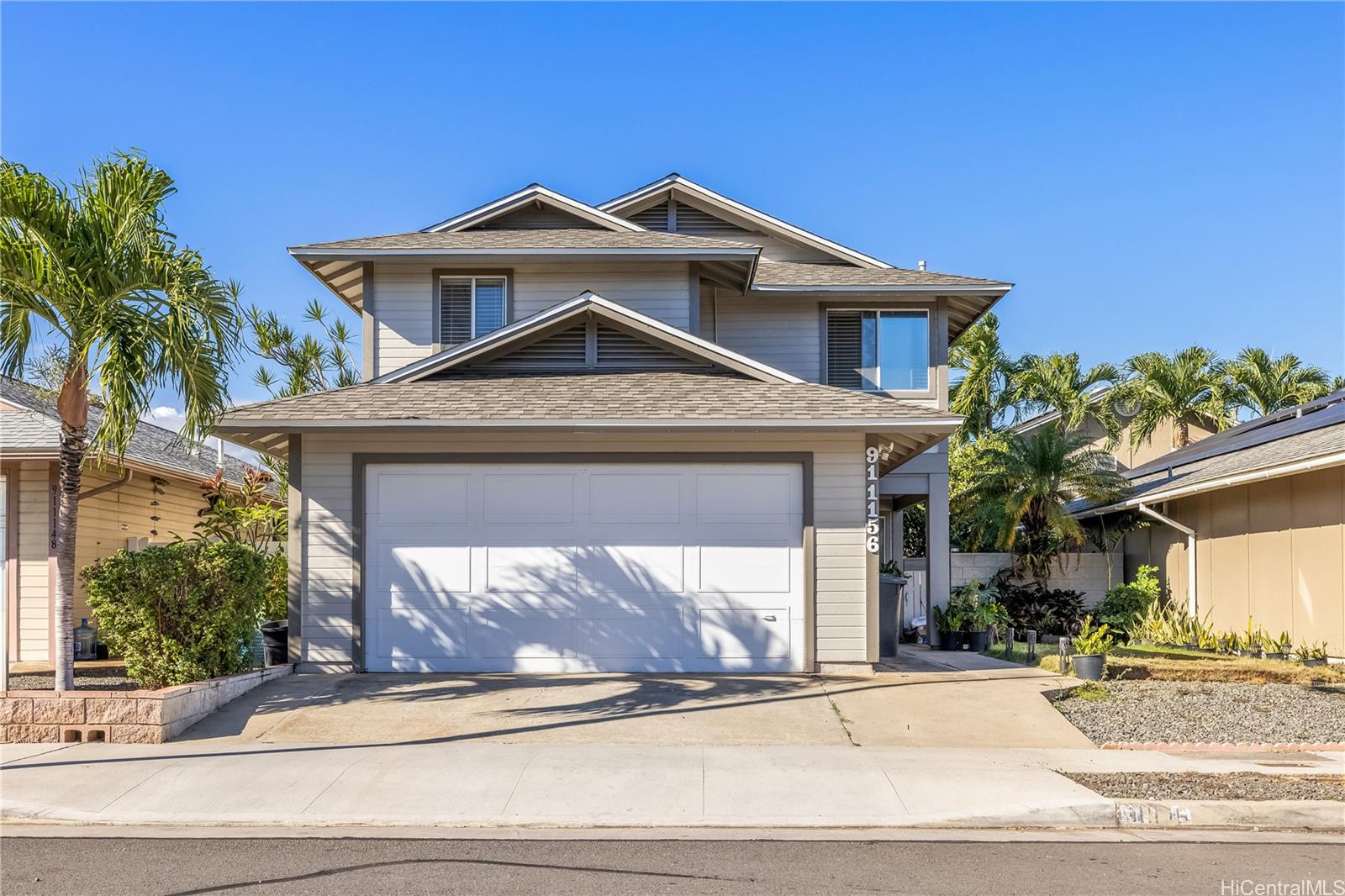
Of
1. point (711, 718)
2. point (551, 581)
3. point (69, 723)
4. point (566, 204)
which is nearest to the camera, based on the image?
point (69, 723)

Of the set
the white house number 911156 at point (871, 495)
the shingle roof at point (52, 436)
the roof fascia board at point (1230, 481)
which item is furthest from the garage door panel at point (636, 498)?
the roof fascia board at point (1230, 481)

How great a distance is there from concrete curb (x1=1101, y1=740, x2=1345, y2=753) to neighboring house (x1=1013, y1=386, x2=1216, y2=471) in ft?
66.7

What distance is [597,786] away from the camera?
8.56 m

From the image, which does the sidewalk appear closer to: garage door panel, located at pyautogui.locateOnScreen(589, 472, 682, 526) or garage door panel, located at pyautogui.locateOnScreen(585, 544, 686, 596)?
garage door panel, located at pyautogui.locateOnScreen(585, 544, 686, 596)

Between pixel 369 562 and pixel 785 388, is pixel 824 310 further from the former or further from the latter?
pixel 369 562

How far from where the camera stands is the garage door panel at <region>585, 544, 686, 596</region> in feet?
44.4

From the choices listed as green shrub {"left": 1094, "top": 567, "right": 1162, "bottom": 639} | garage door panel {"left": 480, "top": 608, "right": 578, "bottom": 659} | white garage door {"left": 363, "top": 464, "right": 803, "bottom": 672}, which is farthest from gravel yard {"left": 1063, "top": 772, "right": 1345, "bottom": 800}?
green shrub {"left": 1094, "top": 567, "right": 1162, "bottom": 639}

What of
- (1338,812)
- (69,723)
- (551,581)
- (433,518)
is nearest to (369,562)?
(433,518)

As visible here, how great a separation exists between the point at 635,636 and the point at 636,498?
176cm

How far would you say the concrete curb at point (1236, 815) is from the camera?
7.70 metres

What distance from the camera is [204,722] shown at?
1071 cm

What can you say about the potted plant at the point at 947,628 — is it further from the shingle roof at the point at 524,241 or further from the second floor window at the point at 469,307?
the second floor window at the point at 469,307

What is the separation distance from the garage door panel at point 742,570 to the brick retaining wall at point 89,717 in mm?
6270

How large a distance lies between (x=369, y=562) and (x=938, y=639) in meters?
10.6
